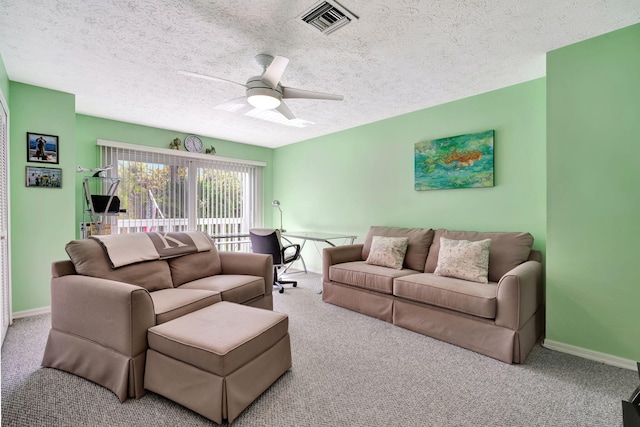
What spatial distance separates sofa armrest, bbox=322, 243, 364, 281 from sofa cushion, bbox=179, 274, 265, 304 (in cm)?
95

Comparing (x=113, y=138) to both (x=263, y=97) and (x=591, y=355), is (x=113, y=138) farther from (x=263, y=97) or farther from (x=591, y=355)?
(x=591, y=355)

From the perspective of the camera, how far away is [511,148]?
3037 millimetres

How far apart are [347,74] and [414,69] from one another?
2.01ft

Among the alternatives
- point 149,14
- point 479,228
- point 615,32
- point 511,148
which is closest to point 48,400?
point 149,14

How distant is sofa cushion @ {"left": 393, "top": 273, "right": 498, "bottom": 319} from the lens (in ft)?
7.57

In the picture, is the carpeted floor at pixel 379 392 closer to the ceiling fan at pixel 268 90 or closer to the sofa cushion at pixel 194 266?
the sofa cushion at pixel 194 266

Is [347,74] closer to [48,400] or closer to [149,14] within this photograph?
[149,14]

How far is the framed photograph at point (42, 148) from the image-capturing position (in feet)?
9.95

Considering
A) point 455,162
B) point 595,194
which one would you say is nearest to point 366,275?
point 455,162

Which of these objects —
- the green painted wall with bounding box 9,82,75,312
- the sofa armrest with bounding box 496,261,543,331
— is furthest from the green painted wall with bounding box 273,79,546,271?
the green painted wall with bounding box 9,82,75,312

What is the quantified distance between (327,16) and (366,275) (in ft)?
7.79

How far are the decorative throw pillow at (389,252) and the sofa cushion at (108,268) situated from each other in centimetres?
219

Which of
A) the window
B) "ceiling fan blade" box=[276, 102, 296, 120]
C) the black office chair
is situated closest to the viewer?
"ceiling fan blade" box=[276, 102, 296, 120]

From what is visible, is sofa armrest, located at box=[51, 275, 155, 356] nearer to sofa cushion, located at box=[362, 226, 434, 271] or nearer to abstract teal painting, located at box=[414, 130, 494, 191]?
sofa cushion, located at box=[362, 226, 434, 271]
